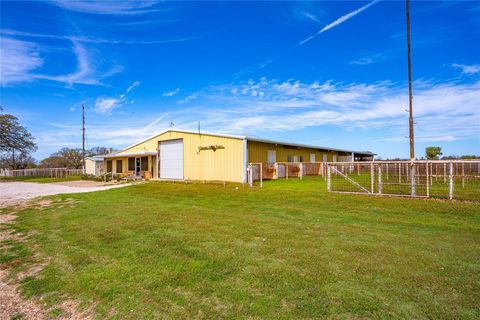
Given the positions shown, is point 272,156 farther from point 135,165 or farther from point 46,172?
point 46,172

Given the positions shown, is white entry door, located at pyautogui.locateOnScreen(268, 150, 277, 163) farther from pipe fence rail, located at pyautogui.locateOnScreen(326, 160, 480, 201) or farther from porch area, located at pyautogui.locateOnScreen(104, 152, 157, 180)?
porch area, located at pyautogui.locateOnScreen(104, 152, 157, 180)

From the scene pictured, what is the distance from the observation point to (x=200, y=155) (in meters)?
21.5

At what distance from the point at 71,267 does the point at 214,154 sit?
16.1 m

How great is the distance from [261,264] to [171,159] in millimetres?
20490

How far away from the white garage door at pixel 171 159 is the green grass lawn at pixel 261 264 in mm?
14971

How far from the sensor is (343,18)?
1945 centimetres

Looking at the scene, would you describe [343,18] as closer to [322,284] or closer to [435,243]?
[435,243]

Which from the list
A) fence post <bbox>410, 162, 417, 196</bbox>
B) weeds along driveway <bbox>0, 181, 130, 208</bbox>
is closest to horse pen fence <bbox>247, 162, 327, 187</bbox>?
fence post <bbox>410, 162, 417, 196</bbox>

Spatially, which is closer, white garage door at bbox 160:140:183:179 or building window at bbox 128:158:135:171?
white garage door at bbox 160:140:183:179

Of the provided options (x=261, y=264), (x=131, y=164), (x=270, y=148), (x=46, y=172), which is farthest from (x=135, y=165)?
(x=261, y=264)

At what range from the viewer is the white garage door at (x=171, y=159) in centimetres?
2308

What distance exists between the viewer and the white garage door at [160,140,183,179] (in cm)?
2308

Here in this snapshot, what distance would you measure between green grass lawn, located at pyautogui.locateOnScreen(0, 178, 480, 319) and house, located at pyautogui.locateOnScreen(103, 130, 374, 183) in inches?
443

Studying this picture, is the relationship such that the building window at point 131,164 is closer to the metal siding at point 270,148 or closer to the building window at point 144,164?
the building window at point 144,164
